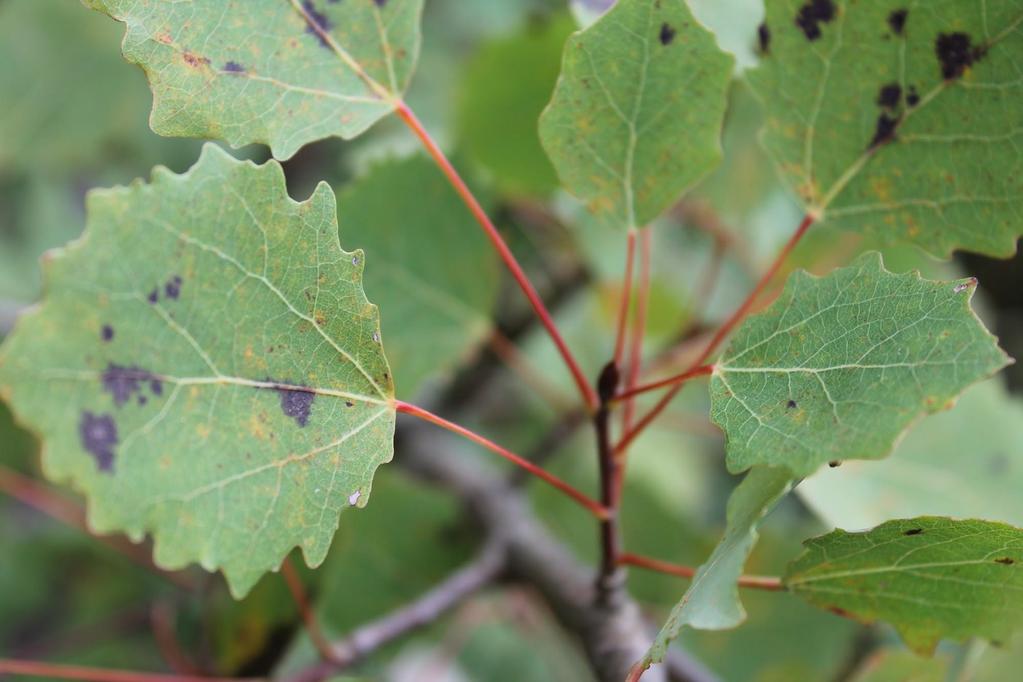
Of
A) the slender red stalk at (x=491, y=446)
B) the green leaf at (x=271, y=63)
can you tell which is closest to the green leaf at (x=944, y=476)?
the slender red stalk at (x=491, y=446)

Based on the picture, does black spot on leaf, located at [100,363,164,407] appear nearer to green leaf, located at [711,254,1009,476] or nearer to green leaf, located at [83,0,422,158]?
green leaf, located at [83,0,422,158]

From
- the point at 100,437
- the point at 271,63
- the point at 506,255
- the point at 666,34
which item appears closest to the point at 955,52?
the point at 666,34

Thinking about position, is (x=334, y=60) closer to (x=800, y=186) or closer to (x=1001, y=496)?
(x=800, y=186)

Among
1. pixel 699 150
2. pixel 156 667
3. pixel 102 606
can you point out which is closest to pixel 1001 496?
pixel 699 150

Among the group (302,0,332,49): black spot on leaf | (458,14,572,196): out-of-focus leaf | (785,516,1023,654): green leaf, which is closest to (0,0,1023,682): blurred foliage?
(458,14,572,196): out-of-focus leaf

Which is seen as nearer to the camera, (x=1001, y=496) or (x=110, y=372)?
(x=110, y=372)

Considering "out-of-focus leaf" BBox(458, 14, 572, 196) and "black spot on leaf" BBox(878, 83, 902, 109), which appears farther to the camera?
"out-of-focus leaf" BBox(458, 14, 572, 196)
